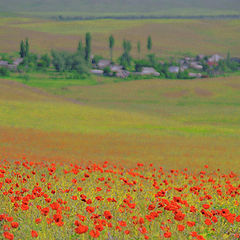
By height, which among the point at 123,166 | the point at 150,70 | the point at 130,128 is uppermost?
the point at 123,166

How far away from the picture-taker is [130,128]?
31453 millimetres

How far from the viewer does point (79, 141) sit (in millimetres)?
22531

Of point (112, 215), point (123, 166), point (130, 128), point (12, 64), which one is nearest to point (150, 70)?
point (12, 64)

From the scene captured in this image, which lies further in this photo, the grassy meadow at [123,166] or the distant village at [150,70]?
the distant village at [150,70]

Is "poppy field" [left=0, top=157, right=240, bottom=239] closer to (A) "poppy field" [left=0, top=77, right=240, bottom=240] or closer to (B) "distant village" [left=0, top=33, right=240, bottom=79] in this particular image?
(A) "poppy field" [left=0, top=77, right=240, bottom=240]

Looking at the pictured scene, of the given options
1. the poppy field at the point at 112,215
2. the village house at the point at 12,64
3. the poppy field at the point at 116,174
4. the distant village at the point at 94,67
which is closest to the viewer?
the poppy field at the point at 112,215

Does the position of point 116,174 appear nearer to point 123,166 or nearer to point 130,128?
point 123,166

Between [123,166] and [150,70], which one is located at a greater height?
[123,166]

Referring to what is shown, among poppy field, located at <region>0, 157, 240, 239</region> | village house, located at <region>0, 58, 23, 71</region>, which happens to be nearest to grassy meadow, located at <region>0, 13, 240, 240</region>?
poppy field, located at <region>0, 157, 240, 239</region>

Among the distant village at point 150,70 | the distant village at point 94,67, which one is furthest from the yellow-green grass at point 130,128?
the distant village at point 150,70

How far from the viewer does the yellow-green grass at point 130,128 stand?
1800cm

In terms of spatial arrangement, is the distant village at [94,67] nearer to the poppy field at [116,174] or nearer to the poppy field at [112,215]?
the poppy field at [116,174]

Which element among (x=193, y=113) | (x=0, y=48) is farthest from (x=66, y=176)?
(x=0, y=48)

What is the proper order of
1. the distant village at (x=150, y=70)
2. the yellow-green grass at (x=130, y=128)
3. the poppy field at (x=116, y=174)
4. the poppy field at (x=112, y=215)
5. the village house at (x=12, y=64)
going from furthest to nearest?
the distant village at (x=150, y=70) → the village house at (x=12, y=64) → the yellow-green grass at (x=130, y=128) → the poppy field at (x=116, y=174) → the poppy field at (x=112, y=215)
